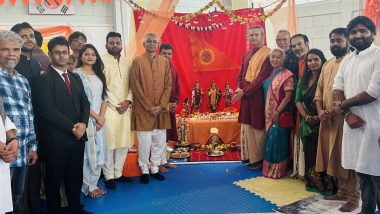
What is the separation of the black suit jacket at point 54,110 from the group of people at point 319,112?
207 centimetres

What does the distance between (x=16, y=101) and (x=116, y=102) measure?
1396 millimetres

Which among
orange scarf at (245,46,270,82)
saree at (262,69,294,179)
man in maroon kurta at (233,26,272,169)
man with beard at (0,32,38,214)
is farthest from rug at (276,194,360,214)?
man with beard at (0,32,38,214)

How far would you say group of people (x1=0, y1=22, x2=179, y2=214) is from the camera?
2250 mm

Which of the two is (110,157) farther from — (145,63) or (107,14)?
(107,14)

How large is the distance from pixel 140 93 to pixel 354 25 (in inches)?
84.4

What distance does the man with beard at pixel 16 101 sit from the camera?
86.4 inches

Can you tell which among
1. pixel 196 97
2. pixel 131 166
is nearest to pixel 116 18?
pixel 196 97

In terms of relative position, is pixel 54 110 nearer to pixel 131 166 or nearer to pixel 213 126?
pixel 131 166

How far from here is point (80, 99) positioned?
9.16ft

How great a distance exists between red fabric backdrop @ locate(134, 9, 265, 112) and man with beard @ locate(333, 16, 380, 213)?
334 centimetres

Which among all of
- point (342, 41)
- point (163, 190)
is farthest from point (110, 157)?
point (342, 41)

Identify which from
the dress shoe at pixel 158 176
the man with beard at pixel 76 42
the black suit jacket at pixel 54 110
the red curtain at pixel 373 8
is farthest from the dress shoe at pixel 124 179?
the red curtain at pixel 373 8

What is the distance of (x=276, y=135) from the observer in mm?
3783

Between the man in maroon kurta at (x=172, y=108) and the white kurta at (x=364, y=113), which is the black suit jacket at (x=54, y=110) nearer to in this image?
the man in maroon kurta at (x=172, y=108)
